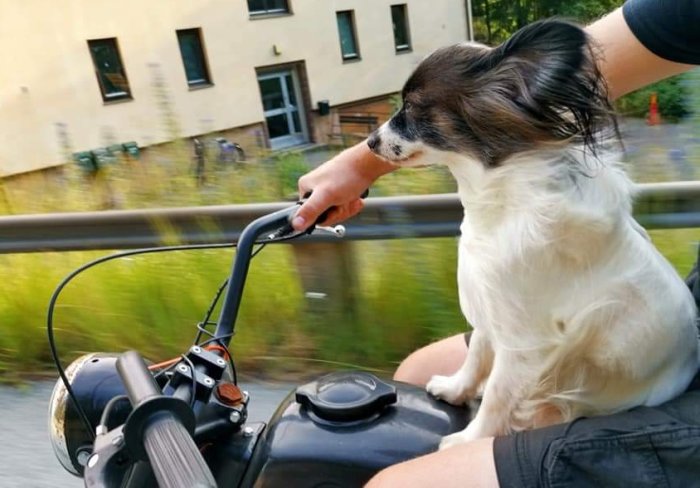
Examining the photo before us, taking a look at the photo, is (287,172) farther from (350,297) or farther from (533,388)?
(533,388)

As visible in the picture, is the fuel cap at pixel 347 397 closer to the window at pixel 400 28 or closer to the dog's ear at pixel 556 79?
the dog's ear at pixel 556 79

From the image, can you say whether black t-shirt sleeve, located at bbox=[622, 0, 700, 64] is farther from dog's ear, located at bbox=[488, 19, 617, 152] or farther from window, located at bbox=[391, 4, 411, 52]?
window, located at bbox=[391, 4, 411, 52]

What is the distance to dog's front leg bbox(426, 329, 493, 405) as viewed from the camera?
1825 millimetres

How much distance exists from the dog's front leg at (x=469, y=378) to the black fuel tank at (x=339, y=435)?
165 mm

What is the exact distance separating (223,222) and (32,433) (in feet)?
3.96

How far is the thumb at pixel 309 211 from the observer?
1746mm

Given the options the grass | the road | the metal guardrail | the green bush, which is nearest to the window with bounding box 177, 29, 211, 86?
the grass

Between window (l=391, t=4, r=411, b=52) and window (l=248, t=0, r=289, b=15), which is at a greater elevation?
window (l=248, t=0, r=289, b=15)

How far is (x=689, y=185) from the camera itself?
9.01 ft

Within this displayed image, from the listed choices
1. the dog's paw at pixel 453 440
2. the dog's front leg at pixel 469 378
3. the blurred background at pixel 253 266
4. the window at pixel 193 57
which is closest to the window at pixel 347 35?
the window at pixel 193 57

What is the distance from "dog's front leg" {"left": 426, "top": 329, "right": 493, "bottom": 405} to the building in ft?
41.8

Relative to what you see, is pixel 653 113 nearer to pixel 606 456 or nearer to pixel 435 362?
pixel 435 362

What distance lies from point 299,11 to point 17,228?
66.2 ft

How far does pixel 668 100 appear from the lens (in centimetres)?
364
